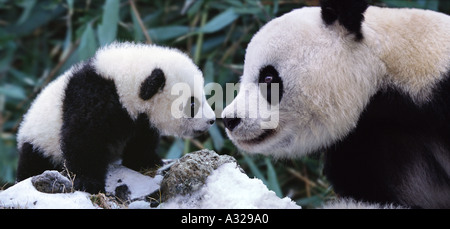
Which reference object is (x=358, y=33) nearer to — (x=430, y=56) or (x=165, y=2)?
(x=430, y=56)

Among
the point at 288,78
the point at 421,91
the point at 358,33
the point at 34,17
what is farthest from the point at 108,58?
the point at 34,17

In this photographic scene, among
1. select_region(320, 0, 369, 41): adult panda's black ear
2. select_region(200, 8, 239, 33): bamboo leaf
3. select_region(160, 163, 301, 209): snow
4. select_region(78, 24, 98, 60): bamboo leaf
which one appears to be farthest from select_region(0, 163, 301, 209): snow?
select_region(200, 8, 239, 33): bamboo leaf

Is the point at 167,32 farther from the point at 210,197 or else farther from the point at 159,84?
the point at 210,197

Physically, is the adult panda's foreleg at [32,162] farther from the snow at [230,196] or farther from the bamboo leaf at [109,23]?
the bamboo leaf at [109,23]

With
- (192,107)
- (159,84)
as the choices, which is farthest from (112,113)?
(192,107)

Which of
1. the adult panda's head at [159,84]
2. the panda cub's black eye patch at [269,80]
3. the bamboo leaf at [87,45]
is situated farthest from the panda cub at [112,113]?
the bamboo leaf at [87,45]

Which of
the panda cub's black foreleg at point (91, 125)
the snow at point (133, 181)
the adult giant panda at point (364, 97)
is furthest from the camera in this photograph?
the panda cub's black foreleg at point (91, 125)
